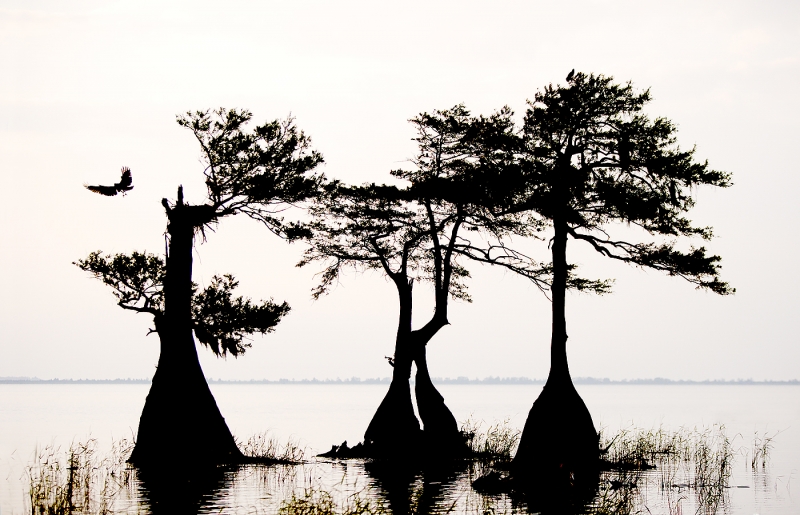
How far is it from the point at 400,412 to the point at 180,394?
999 centimetres

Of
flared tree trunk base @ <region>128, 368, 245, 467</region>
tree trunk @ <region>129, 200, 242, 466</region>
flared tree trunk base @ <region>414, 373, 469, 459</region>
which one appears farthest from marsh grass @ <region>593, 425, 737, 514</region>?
tree trunk @ <region>129, 200, 242, 466</region>

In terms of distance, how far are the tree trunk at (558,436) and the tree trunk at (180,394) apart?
937 centimetres

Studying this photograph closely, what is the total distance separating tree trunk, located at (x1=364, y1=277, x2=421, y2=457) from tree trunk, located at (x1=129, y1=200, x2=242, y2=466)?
24.1 ft

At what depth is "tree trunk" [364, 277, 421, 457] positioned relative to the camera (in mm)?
34406

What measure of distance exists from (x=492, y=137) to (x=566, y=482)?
1087 cm

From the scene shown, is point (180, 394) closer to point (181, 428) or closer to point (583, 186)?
point (181, 428)

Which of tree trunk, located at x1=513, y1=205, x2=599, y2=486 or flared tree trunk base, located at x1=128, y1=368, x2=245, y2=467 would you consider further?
flared tree trunk base, located at x1=128, y1=368, x2=245, y2=467

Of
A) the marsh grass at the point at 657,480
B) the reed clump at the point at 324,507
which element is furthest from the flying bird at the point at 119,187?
the marsh grass at the point at 657,480

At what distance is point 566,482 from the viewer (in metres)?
24.8

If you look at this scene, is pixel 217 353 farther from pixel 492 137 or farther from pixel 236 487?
pixel 492 137

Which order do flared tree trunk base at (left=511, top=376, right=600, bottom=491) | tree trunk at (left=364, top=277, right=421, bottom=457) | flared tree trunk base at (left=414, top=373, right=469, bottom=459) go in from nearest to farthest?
flared tree trunk base at (left=511, top=376, right=600, bottom=491)
tree trunk at (left=364, top=277, right=421, bottom=457)
flared tree trunk base at (left=414, top=373, right=469, bottom=459)

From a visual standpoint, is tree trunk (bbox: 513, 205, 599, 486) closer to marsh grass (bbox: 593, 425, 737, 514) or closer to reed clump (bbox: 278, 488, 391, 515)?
marsh grass (bbox: 593, 425, 737, 514)

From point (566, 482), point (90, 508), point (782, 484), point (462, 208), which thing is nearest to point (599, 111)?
point (462, 208)

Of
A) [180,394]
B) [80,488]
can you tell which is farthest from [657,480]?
[80,488]
